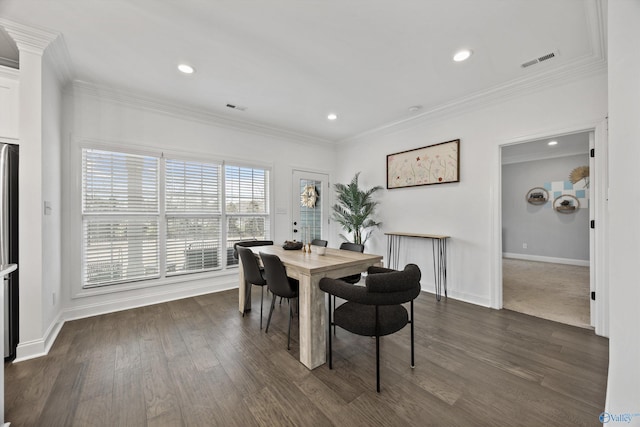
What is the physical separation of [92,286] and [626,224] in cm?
459

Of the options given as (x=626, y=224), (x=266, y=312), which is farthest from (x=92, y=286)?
(x=626, y=224)

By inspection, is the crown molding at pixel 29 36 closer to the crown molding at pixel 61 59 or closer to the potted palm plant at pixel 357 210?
the crown molding at pixel 61 59

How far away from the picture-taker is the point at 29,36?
2145 mm

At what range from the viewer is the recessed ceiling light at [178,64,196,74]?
2.67 metres

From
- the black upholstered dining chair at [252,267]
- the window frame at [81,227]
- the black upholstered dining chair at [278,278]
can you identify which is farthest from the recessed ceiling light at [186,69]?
the black upholstered dining chair at [278,278]

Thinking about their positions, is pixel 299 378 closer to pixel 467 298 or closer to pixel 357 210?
pixel 467 298

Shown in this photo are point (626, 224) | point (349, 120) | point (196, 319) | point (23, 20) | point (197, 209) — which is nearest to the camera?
point (626, 224)

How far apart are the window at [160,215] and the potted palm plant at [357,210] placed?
5.21ft

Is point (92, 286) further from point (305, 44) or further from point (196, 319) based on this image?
point (305, 44)

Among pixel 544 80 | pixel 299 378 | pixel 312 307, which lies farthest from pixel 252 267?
pixel 544 80

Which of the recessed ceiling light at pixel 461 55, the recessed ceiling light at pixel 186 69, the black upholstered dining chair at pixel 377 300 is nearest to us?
the black upholstered dining chair at pixel 377 300

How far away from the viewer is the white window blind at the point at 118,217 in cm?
307

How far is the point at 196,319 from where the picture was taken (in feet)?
9.61

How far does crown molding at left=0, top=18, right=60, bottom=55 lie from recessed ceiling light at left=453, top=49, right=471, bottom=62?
11.9 ft
